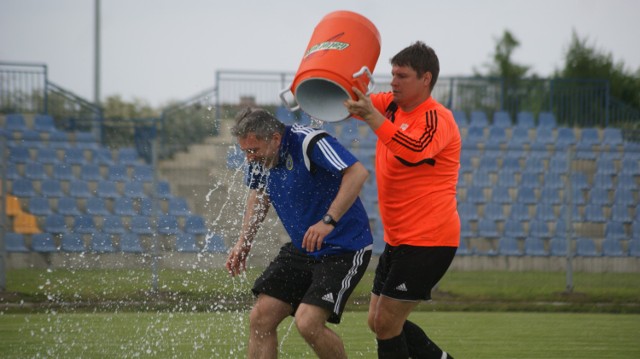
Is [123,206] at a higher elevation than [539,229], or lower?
higher

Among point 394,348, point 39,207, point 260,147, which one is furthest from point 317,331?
point 39,207

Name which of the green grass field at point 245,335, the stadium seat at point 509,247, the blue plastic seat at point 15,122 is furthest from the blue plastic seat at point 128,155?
the stadium seat at point 509,247

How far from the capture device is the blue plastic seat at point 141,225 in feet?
41.7

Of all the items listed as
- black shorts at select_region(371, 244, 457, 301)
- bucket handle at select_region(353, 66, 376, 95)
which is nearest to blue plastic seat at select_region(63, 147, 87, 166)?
black shorts at select_region(371, 244, 457, 301)

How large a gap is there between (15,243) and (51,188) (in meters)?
1.20

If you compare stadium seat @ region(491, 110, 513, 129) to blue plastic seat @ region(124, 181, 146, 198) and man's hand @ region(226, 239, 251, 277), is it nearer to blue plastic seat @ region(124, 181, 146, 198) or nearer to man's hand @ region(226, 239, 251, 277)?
blue plastic seat @ region(124, 181, 146, 198)

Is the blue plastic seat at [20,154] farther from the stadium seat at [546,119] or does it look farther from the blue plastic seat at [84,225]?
the stadium seat at [546,119]

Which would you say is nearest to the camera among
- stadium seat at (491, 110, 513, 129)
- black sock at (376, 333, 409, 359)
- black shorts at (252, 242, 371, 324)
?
black shorts at (252, 242, 371, 324)

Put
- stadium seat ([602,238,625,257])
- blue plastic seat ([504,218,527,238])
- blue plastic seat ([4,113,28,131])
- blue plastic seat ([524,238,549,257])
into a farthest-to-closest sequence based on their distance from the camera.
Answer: blue plastic seat ([4,113,28,131]), blue plastic seat ([504,218,527,238]), blue plastic seat ([524,238,549,257]), stadium seat ([602,238,625,257])

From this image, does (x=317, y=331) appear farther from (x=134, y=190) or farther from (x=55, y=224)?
(x=55, y=224)

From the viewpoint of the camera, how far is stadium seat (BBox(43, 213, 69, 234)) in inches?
507

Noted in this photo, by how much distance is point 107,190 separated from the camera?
13.3 metres

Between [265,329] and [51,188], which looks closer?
[265,329]

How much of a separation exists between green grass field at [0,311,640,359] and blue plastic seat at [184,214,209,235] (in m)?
2.39
